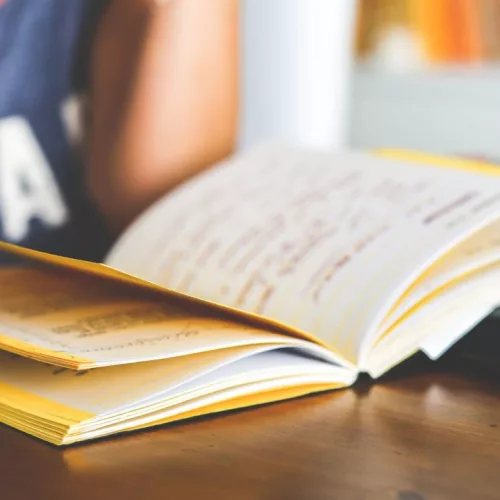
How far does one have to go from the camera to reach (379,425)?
0.37 metres

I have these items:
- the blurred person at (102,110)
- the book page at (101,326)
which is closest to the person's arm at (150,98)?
the blurred person at (102,110)

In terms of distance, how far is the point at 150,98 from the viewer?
0.75 meters

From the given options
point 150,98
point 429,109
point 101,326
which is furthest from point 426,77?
point 101,326

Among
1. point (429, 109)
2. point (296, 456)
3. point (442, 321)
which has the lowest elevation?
point (296, 456)

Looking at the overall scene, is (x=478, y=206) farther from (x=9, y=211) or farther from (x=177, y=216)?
(x=9, y=211)

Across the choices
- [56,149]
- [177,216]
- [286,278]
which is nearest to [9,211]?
[56,149]

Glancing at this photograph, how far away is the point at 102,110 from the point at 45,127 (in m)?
0.05

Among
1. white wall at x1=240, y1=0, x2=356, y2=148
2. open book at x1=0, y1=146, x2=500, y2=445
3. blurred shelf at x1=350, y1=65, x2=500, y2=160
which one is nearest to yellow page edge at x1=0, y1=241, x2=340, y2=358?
open book at x1=0, y1=146, x2=500, y2=445

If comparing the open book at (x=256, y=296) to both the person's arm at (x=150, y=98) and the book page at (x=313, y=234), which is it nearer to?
the book page at (x=313, y=234)

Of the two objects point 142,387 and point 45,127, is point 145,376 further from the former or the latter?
point 45,127

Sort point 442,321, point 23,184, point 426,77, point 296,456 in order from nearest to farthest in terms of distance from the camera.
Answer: point 296,456 < point 442,321 < point 23,184 < point 426,77

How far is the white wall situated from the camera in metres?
0.89

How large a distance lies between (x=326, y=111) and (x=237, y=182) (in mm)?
294

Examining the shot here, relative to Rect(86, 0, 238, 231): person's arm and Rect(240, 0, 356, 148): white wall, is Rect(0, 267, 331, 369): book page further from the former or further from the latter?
Rect(240, 0, 356, 148): white wall
